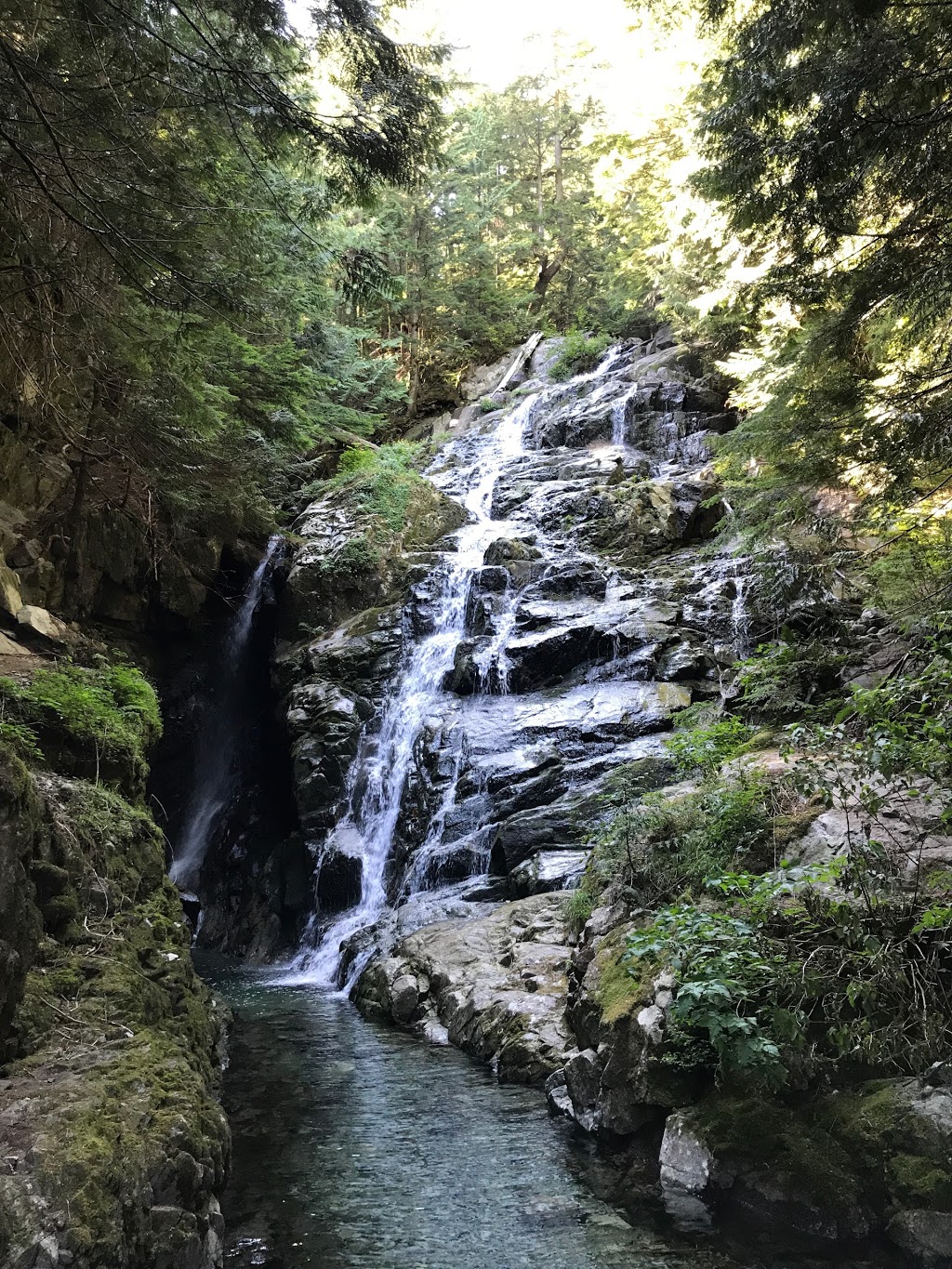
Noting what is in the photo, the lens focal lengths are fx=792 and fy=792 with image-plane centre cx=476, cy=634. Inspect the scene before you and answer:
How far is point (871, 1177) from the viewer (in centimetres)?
399

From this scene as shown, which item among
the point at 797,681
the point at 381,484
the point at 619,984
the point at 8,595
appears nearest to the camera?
the point at 619,984

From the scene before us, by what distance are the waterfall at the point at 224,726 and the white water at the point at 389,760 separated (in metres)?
4.41

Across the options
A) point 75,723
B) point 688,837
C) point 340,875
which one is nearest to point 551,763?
point 340,875

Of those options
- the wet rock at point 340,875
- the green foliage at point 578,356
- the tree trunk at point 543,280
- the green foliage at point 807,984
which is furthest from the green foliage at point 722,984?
the tree trunk at point 543,280

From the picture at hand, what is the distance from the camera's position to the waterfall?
17141 millimetres

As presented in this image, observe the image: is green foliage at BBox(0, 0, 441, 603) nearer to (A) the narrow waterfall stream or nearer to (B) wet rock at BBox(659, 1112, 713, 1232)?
(A) the narrow waterfall stream

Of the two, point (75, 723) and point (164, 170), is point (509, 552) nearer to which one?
point (75, 723)

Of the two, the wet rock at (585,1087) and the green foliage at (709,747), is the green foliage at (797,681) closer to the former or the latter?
the green foliage at (709,747)

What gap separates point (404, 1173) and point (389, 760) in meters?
8.84

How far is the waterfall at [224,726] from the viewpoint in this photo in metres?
17.1

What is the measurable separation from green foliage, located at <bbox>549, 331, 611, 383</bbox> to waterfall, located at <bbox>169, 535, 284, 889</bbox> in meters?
12.8

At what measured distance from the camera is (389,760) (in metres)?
13.8

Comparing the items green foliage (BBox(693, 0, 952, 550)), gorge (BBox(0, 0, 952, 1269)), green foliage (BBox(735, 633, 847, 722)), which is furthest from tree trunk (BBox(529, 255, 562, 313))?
green foliage (BBox(693, 0, 952, 550))

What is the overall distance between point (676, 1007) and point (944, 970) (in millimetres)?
1466
